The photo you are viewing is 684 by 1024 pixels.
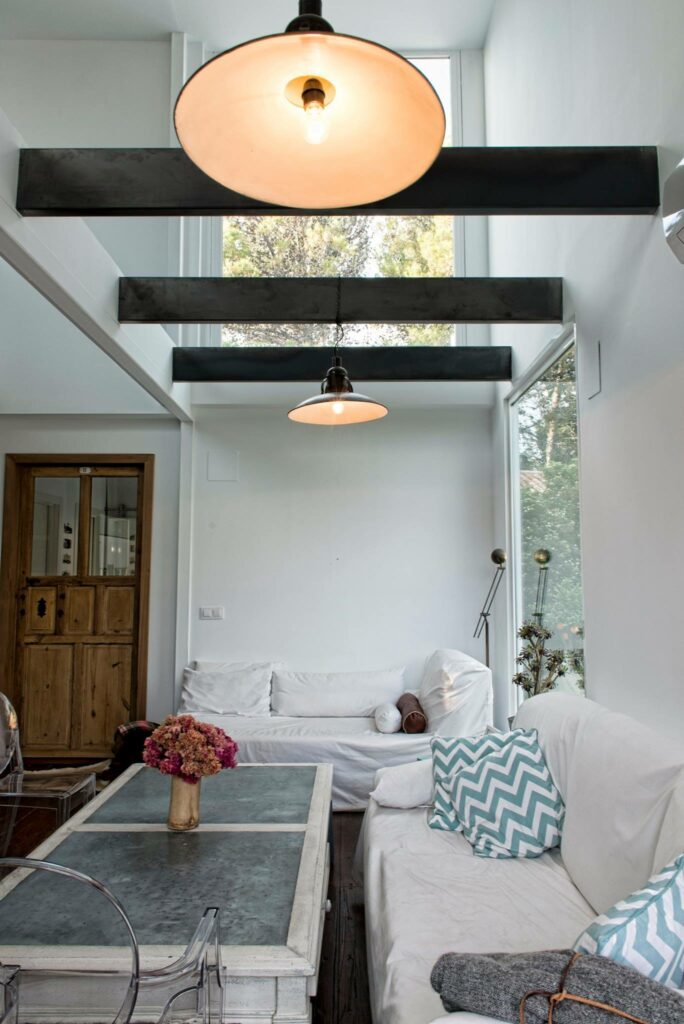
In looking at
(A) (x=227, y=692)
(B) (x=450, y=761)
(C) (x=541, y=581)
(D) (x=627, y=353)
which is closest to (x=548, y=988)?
(B) (x=450, y=761)

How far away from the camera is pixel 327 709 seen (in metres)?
4.79

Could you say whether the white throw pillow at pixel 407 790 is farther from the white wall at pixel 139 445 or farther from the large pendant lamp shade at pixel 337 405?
the white wall at pixel 139 445

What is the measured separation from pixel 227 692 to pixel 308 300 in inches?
108

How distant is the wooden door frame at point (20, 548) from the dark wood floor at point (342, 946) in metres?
1.70

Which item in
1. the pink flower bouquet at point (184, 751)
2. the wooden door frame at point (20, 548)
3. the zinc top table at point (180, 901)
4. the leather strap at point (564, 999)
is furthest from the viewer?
the wooden door frame at point (20, 548)

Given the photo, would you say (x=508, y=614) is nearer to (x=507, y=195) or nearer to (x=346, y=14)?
(x=507, y=195)

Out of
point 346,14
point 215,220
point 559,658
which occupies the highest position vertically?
point 346,14

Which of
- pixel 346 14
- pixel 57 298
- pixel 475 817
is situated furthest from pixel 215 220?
pixel 475 817

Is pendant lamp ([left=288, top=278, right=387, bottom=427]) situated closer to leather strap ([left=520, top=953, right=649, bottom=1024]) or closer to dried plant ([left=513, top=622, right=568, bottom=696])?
dried plant ([left=513, top=622, right=568, bottom=696])

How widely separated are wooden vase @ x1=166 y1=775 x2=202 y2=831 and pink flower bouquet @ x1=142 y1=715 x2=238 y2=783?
41 millimetres

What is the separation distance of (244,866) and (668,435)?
190 cm

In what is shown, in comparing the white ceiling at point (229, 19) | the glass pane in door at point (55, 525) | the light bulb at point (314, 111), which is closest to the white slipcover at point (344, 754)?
the glass pane in door at point (55, 525)

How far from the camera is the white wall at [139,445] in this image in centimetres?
534

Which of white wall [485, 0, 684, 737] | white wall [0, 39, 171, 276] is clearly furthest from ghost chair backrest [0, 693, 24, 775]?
white wall [0, 39, 171, 276]
